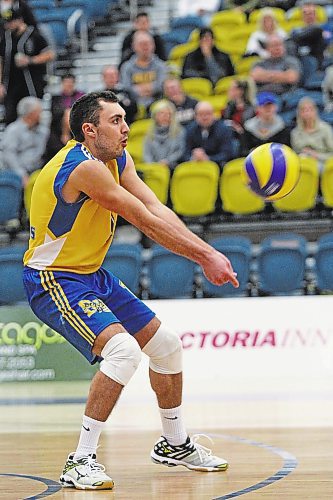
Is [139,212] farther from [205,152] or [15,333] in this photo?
[205,152]

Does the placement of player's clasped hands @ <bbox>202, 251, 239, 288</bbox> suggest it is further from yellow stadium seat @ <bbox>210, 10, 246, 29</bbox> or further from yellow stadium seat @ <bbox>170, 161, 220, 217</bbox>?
yellow stadium seat @ <bbox>210, 10, 246, 29</bbox>

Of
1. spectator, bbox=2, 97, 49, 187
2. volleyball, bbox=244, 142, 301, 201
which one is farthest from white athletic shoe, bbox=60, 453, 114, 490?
spectator, bbox=2, 97, 49, 187

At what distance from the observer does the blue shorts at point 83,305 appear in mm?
5203

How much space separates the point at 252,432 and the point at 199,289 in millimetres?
4508

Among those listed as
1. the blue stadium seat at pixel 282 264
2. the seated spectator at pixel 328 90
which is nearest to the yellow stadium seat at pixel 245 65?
the seated spectator at pixel 328 90

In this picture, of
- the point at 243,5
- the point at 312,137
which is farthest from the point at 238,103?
the point at 243,5

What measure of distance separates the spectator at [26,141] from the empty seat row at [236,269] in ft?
6.27

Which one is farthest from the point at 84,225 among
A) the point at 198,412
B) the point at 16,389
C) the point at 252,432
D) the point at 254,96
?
the point at 254,96

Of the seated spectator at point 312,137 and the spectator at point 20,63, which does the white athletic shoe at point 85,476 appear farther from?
the spectator at point 20,63

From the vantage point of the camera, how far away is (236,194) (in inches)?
479

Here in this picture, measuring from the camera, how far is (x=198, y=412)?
8828 mm

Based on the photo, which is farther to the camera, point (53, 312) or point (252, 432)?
point (252, 432)

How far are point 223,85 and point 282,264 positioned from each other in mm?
3951

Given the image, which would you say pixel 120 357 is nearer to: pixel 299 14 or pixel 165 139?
pixel 165 139
